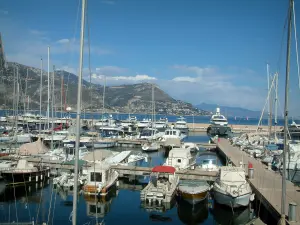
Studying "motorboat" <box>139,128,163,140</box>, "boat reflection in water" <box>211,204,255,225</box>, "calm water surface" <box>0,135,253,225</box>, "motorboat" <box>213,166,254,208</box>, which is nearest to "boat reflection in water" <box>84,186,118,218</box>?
"calm water surface" <box>0,135,253,225</box>

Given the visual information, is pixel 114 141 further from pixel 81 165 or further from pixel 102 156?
pixel 81 165

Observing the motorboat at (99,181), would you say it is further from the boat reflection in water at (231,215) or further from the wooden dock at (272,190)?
the wooden dock at (272,190)

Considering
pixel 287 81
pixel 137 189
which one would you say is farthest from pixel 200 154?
pixel 287 81

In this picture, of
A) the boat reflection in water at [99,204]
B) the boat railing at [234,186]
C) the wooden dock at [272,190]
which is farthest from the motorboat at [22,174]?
the wooden dock at [272,190]

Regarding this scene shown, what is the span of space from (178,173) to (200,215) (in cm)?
724

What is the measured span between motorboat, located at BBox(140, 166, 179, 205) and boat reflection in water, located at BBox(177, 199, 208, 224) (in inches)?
47.1

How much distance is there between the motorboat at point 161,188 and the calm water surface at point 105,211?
965 millimetres

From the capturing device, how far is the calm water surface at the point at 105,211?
75.9ft

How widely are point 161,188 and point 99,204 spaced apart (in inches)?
216

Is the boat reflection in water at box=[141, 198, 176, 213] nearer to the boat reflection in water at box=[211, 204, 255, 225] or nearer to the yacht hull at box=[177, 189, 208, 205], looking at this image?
the yacht hull at box=[177, 189, 208, 205]

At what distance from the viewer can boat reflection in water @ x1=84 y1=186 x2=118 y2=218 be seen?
80.9 ft

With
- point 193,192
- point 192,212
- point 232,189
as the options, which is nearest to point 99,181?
point 193,192

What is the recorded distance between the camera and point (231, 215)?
2414 centimetres

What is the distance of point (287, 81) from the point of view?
14477 millimetres
